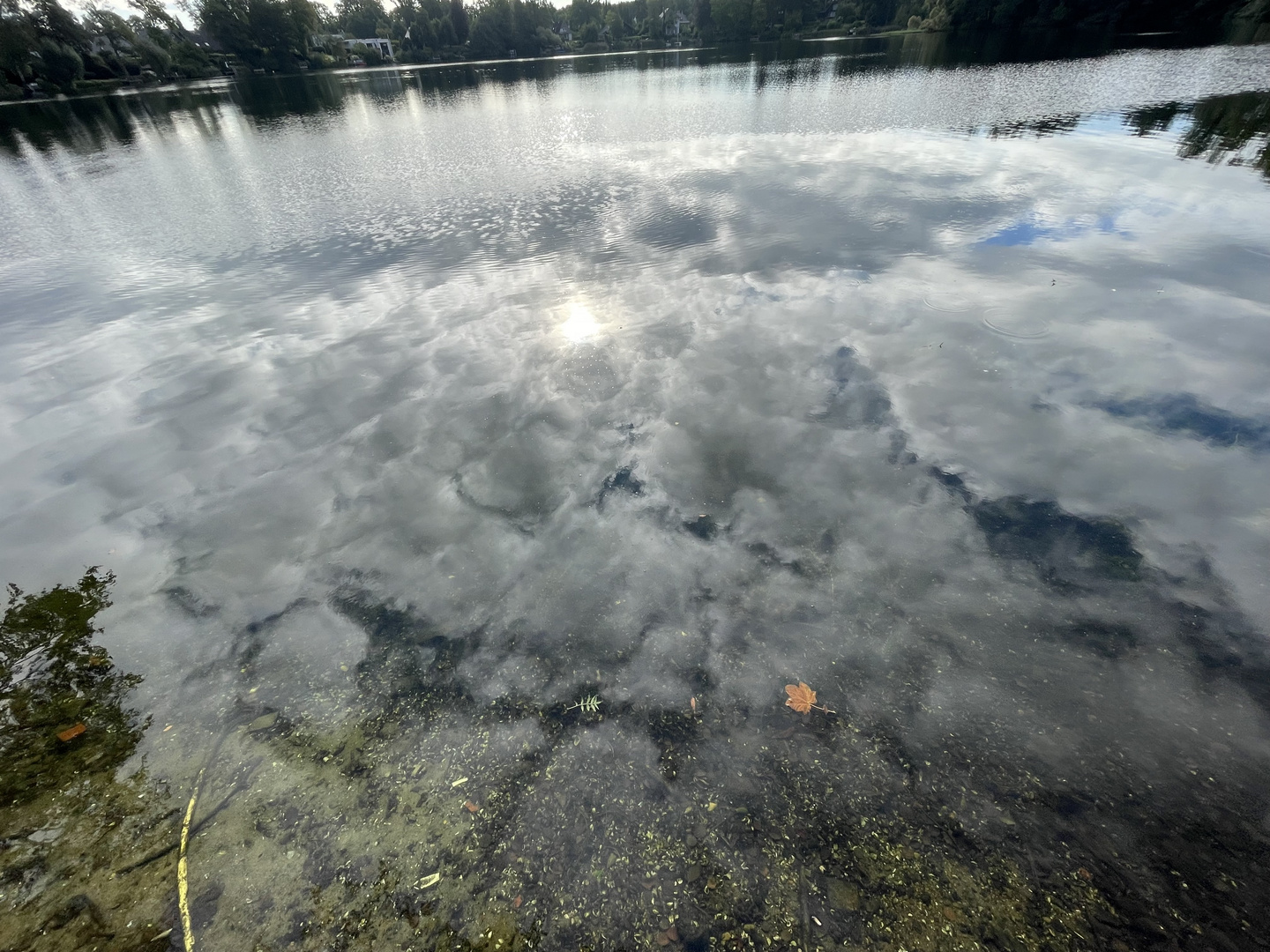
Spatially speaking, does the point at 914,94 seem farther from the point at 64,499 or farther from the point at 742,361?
the point at 64,499

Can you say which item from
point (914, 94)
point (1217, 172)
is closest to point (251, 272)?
point (1217, 172)

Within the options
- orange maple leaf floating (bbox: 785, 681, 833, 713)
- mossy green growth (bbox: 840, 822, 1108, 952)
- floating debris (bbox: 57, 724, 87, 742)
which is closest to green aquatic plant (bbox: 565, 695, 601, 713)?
orange maple leaf floating (bbox: 785, 681, 833, 713)

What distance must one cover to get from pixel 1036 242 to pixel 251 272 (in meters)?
19.2

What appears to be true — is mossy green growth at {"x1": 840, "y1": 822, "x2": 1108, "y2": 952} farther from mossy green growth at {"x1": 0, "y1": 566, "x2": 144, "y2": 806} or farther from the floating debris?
the floating debris

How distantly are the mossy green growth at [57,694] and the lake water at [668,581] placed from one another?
133 millimetres

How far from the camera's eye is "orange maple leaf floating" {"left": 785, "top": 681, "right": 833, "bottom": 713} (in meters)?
4.46

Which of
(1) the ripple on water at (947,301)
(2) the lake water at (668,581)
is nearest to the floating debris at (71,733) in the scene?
(2) the lake water at (668,581)

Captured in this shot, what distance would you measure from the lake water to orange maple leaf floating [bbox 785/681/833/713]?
10 cm

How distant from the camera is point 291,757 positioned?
14.2 feet

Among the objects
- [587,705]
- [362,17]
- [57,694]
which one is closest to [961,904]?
[587,705]

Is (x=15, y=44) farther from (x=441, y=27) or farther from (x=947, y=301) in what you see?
(x=947, y=301)

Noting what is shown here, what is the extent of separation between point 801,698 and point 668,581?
5.49ft

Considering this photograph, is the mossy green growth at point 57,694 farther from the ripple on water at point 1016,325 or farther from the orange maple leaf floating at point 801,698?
the ripple on water at point 1016,325

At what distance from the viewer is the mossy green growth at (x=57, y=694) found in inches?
171
